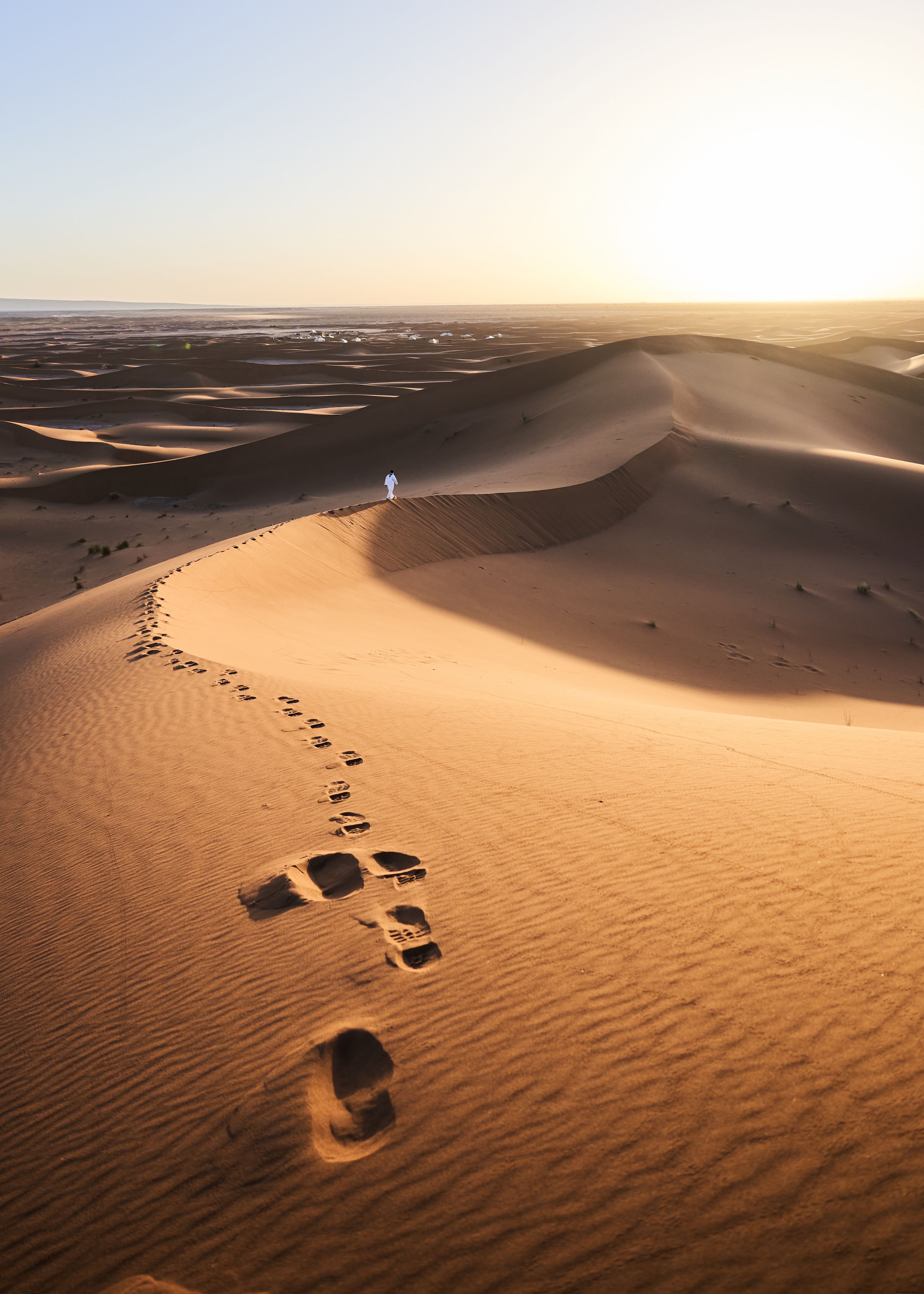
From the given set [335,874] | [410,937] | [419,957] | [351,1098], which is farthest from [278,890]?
[351,1098]

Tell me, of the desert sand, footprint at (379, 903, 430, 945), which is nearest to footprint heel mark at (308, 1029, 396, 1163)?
the desert sand

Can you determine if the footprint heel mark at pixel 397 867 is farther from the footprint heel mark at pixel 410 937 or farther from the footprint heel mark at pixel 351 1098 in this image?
the footprint heel mark at pixel 351 1098

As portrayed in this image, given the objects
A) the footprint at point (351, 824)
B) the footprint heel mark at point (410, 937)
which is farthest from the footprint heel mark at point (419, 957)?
the footprint at point (351, 824)

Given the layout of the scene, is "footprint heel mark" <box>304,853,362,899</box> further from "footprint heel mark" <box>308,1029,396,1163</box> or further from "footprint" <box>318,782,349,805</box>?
"footprint heel mark" <box>308,1029,396,1163</box>

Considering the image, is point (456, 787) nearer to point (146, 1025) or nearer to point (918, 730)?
point (146, 1025)

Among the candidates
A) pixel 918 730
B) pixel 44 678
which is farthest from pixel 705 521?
pixel 44 678
